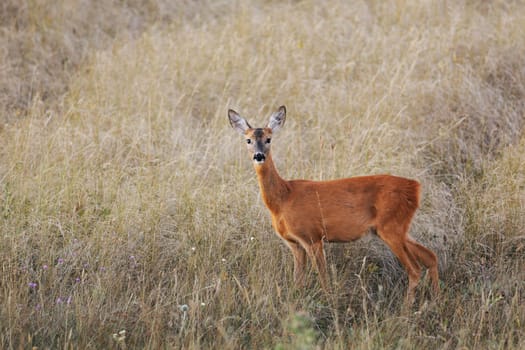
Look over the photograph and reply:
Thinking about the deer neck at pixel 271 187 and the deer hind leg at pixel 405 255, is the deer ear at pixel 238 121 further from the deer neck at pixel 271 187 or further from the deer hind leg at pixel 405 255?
the deer hind leg at pixel 405 255

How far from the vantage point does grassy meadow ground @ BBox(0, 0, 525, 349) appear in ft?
15.7

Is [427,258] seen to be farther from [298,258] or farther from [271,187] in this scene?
[271,187]

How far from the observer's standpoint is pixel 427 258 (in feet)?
17.8

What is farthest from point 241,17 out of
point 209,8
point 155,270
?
point 155,270

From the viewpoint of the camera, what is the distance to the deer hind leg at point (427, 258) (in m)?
5.41

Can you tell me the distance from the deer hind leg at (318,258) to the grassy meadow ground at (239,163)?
0.08 meters

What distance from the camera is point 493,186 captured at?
647 cm

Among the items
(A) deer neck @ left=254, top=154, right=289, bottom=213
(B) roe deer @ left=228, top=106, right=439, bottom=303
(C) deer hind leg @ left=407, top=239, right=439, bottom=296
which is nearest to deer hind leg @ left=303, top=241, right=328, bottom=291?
(B) roe deer @ left=228, top=106, right=439, bottom=303

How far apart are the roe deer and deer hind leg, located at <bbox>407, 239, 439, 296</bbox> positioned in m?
0.03

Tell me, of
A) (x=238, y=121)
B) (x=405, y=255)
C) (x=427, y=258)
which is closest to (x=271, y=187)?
(x=238, y=121)

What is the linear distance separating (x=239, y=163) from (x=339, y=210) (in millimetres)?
1801

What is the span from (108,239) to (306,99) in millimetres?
3344

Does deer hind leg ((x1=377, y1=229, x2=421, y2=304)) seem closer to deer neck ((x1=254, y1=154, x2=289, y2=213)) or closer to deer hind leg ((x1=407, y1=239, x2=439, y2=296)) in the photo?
deer hind leg ((x1=407, y1=239, x2=439, y2=296))

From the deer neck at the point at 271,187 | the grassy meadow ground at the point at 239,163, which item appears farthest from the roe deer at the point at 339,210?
the grassy meadow ground at the point at 239,163
